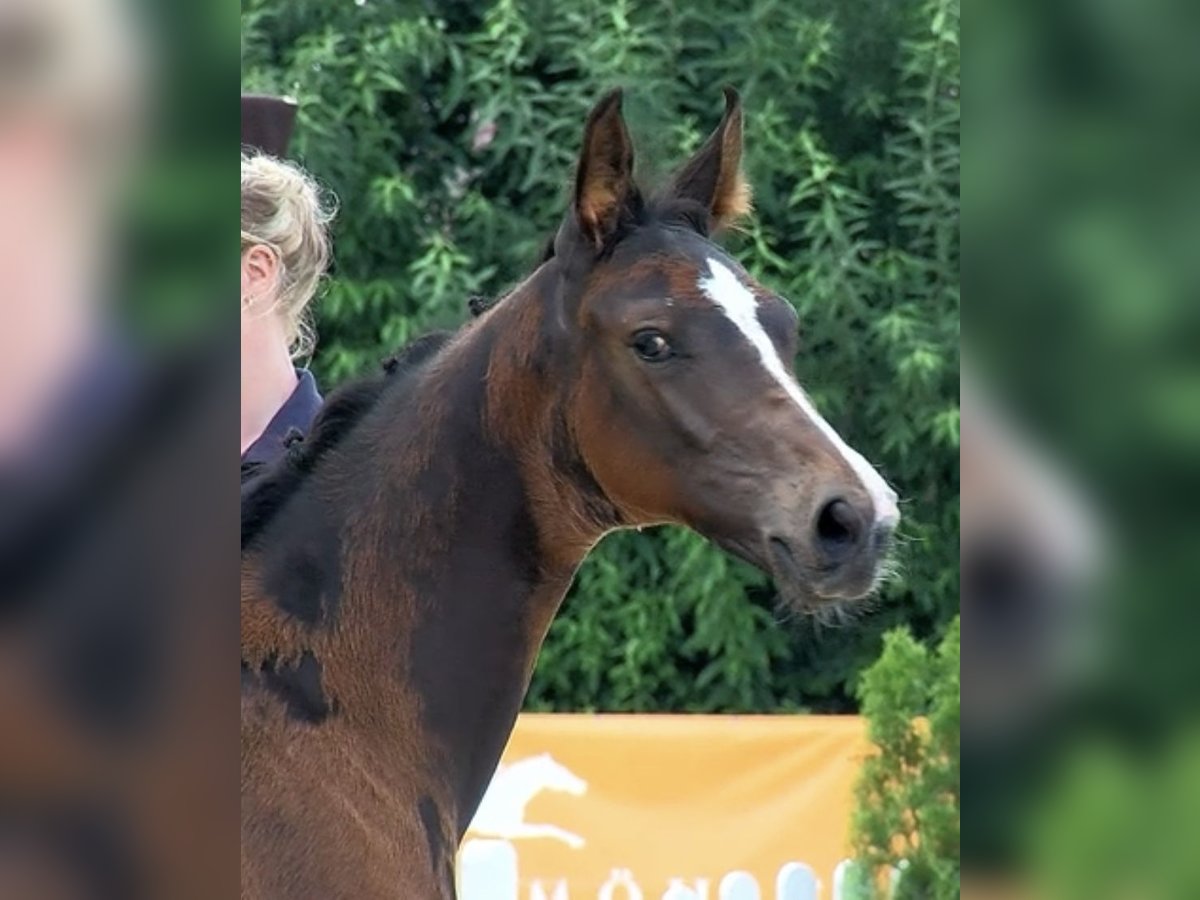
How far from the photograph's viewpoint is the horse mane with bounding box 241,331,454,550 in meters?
1.78

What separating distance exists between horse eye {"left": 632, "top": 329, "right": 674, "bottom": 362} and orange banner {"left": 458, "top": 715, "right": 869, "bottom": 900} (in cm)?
255

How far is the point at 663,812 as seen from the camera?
4230 mm

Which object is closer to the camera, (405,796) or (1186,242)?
(1186,242)

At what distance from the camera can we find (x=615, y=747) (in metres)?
4.29

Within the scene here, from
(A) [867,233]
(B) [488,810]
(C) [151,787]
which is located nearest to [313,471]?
(C) [151,787]

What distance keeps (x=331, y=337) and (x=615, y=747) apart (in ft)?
5.86

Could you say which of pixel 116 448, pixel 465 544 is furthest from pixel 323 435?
pixel 116 448

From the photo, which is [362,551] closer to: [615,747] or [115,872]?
[115,872]

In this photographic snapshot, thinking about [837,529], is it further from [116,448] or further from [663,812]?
[663,812]

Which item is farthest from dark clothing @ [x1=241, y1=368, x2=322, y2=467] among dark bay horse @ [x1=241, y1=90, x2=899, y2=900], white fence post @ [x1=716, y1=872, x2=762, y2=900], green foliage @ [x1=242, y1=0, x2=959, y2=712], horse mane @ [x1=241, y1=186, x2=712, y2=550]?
green foliage @ [x1=242, y1=0, x2=959, y2=712]

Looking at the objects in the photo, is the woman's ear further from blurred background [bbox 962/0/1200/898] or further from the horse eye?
blurred background [bbox 962/0/1200/898]

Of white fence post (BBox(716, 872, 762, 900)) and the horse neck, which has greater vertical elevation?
the horse neck

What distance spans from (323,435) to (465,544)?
0.67ft

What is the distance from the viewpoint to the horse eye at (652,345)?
5.82 feet
